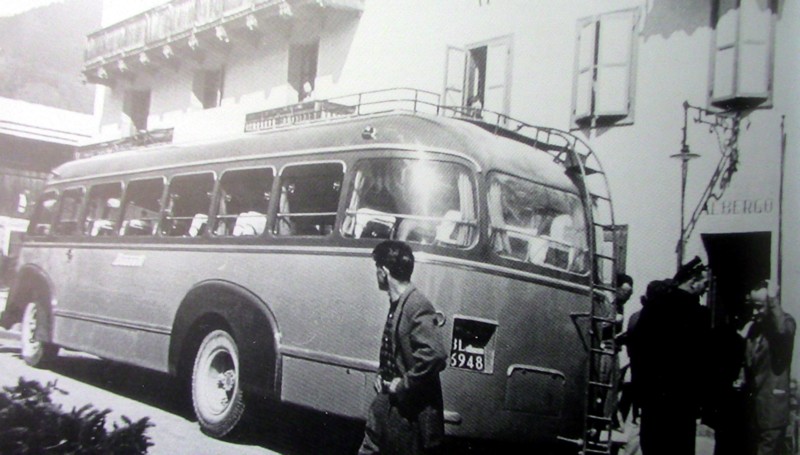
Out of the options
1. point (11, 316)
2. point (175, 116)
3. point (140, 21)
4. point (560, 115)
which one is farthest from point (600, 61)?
point (140, 21)

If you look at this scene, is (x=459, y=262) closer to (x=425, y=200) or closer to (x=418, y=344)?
(x=425, y=200)

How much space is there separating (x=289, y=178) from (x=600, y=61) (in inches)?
159

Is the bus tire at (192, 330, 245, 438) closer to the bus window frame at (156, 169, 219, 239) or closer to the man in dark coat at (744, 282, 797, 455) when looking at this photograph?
the bus window frame at (156, 169, 219, 239)

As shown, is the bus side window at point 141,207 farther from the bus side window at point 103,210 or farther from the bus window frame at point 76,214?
the bus window frame at point 76,214

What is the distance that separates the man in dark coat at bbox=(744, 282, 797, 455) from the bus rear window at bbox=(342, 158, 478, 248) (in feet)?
5.95

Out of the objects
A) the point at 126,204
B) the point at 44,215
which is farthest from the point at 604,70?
the point at 44,215

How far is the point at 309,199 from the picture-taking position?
216 inches

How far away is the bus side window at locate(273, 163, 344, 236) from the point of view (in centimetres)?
525

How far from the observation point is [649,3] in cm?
713

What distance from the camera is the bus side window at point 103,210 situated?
7.51m

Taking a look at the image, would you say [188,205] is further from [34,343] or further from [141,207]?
[34,343]

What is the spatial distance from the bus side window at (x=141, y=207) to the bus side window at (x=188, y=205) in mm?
198

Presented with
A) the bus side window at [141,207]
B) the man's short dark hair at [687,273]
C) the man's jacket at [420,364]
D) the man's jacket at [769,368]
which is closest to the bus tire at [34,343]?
the bus side window at [141,207]

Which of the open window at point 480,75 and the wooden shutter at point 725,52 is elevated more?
the open window at point 480,75
